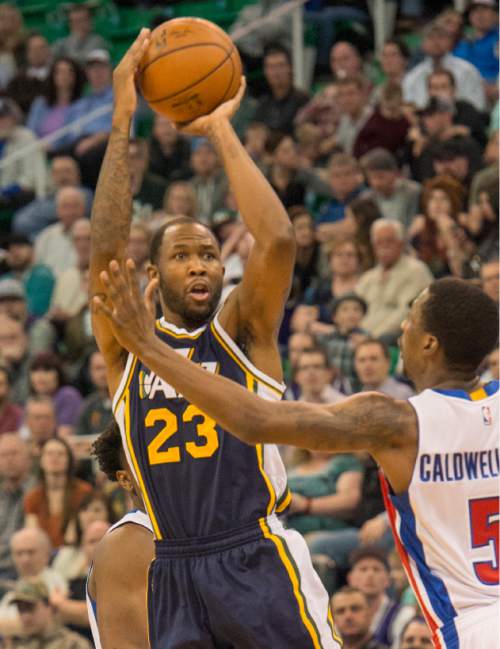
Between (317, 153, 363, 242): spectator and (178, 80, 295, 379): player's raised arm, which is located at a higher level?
(178, 80, 295, 379): player's raised arm

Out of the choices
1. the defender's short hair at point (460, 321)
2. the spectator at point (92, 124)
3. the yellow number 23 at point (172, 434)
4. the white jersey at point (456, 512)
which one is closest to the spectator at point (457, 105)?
the spectator at point (92, 124)

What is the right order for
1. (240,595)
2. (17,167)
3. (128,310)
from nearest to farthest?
(128,310), (240,595), (17,167)

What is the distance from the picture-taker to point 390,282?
10164 millimetres

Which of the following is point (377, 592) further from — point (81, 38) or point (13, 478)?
point (81, 38)

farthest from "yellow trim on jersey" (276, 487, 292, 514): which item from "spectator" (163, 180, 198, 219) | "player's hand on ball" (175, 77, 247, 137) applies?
"spectator" (163, 180, 198, 219)

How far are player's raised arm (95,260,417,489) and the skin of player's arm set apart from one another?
1.39 metres

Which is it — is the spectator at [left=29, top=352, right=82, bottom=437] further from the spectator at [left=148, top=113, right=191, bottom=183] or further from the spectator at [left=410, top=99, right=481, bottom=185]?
the spectator at [left=410, top=99, right=481, bottom=185]

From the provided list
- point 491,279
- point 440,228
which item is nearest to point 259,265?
point 491,279

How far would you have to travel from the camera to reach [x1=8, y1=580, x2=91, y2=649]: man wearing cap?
8531mm

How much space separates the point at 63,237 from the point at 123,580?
25.3 feet

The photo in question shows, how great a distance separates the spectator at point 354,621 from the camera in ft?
26.3

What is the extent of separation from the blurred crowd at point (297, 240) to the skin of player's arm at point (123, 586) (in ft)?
8.50

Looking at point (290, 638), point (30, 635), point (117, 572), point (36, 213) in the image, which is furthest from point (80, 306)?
point (290, 638)

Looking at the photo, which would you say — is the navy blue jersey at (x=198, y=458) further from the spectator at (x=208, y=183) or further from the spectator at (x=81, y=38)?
the spectator at (x=81, y=38)
